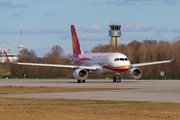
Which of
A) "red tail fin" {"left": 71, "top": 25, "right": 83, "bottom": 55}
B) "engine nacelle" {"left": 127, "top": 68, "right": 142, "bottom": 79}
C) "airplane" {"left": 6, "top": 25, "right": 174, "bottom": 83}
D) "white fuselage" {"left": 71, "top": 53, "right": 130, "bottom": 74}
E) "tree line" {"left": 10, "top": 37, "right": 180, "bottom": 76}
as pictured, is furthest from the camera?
"tree line" {"left": 10, "top": 37, "right": 180, "bottom": 76}

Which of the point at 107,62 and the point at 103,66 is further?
the point at 103,66

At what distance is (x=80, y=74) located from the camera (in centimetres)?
5819

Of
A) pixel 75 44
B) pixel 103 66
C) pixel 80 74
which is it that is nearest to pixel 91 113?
pixel 80 74

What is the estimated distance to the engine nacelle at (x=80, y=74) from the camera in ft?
186

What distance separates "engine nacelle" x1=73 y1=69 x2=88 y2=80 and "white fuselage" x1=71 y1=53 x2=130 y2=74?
114 inches

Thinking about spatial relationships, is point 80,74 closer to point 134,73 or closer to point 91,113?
point 134,73

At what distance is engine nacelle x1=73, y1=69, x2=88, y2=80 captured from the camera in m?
56.8

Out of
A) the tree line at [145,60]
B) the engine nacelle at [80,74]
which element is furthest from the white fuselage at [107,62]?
the tree line at [145,60]

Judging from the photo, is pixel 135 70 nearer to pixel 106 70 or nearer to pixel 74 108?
pixel 106 70

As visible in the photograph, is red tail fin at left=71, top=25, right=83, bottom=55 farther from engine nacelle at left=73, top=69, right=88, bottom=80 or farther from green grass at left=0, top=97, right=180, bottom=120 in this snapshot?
green grass at left=0, top=97, right=180, bottom=120

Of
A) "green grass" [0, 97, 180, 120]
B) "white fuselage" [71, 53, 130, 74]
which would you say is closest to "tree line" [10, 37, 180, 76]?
"white fuselage" [71, 53, 130, 74]

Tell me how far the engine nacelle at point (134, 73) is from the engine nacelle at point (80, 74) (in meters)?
6.89

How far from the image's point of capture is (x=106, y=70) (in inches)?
2303

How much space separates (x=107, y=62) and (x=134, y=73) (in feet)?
16.7
